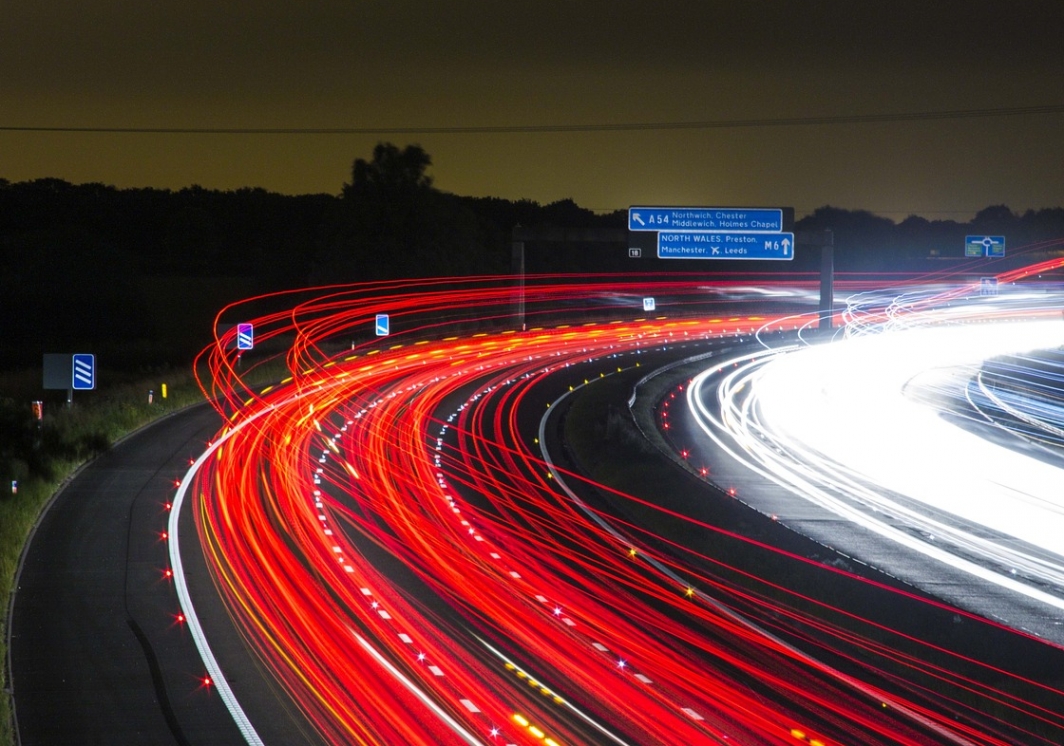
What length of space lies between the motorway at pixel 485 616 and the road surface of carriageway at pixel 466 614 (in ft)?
0.13

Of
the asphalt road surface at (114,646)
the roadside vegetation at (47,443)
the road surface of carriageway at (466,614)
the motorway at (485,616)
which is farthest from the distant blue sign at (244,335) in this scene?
the asphalt road surface at (114,646)

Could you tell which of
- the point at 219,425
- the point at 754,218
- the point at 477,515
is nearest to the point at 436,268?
the point at 754,218

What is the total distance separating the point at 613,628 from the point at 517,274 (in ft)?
158

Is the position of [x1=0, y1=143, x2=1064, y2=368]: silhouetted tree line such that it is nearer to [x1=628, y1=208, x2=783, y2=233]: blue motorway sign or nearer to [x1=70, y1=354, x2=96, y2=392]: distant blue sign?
[x1=628, y1=208, x2=783, y2=233]: blue motorway sign

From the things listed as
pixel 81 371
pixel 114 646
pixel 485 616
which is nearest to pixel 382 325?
pixel 81 371

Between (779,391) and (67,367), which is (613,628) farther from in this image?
(779,391)

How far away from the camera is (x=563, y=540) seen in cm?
1980

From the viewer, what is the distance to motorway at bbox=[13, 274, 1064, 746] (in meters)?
11.1

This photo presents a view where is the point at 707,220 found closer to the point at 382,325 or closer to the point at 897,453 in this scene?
the point at 382,325

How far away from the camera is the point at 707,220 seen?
180 ft

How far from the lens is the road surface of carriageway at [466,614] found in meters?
11.0

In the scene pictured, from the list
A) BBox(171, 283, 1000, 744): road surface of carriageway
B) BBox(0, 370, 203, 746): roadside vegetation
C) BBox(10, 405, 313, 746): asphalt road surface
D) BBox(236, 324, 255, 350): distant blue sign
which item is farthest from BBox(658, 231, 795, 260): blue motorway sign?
BBox(10, 405, 313, 746): asphalt road surface

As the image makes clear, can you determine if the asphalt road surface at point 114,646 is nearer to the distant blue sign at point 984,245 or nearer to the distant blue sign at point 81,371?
the distant blue sign at point 81,371

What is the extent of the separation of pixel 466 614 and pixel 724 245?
137 ft
